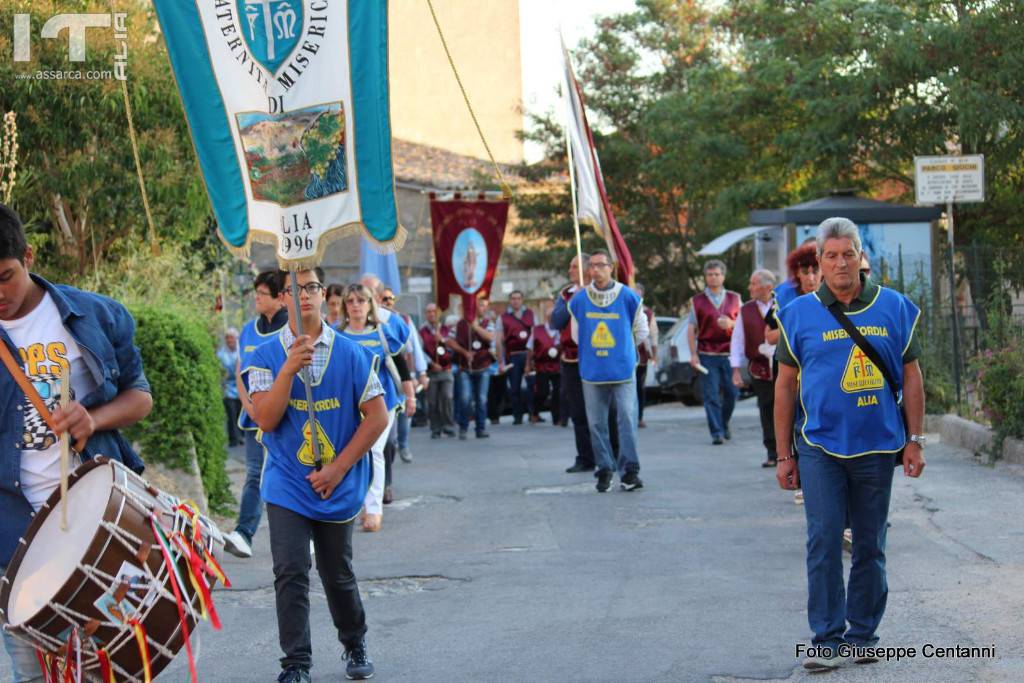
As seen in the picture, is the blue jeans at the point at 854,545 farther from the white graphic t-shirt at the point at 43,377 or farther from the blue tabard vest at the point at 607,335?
the blue tabard vest at the point at 607,335

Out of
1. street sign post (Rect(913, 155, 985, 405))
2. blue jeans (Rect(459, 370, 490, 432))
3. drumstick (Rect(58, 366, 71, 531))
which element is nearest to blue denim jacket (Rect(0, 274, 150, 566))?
drumstick (Rect(58, 366, 71, 531))

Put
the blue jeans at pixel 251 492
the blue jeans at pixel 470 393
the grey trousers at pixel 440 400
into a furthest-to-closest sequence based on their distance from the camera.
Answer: the blue jeans at pixel 470 393 → the grey trousers at pixel 440 400 → the blue jeans at pixel 251 492

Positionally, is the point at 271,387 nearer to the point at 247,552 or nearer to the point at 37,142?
the point at 247,552

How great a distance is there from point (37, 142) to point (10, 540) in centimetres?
1086

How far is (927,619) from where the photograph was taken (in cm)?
717

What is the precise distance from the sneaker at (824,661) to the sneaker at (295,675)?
206cm

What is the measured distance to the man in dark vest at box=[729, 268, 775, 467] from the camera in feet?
42.2

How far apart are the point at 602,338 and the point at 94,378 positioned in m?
8.02

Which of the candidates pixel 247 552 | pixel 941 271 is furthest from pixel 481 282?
pixel 247 552

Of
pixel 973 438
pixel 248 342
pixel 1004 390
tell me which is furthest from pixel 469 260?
pixel 248 342

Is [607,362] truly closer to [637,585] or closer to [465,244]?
[637,585]

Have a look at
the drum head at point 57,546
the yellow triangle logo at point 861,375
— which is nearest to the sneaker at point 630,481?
the yellow triangle logo at point 861,375

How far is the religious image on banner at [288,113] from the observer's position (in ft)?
21.1

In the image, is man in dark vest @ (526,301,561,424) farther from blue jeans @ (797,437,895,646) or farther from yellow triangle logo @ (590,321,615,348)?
blue jeans @ (797,437,895,646)
